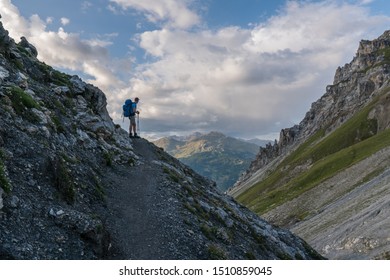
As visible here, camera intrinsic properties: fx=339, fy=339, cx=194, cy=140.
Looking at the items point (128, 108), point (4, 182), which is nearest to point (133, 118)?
point (128, 108)

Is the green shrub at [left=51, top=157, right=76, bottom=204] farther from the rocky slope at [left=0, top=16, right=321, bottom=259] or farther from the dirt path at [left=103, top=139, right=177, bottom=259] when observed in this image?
the dirt path at [left=103, top=139, right=177, bottom=259]

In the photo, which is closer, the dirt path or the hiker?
the dirt path

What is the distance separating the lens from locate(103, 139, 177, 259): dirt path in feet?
58.2

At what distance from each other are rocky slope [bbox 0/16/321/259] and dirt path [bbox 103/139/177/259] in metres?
0.06

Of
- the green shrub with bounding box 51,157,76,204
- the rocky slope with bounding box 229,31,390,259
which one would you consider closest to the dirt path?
the green shrub with bounding box 51,157,76,204

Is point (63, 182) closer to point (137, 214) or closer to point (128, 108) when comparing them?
point (137, 214)

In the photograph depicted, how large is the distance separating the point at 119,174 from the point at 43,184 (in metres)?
9.46

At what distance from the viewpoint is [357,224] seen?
164ft

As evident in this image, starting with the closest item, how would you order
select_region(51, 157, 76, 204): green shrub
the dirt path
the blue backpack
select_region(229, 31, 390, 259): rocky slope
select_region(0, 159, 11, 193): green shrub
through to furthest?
select_region(0, 159, 11, 193): green shrub, the dirt path, select_region(51, 157, 76, 204): green shrub, the blue backpack, select_region(229, 31, 390, 259): rocky slope

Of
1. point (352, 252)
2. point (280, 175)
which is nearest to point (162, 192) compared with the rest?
point (352, 252)

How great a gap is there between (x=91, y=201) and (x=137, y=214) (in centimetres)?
294

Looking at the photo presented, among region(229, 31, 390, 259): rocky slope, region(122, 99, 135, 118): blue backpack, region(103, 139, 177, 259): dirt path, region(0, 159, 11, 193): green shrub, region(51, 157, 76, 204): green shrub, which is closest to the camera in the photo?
region(0, 159, 11, 193): green shrub

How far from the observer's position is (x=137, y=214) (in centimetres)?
2119
